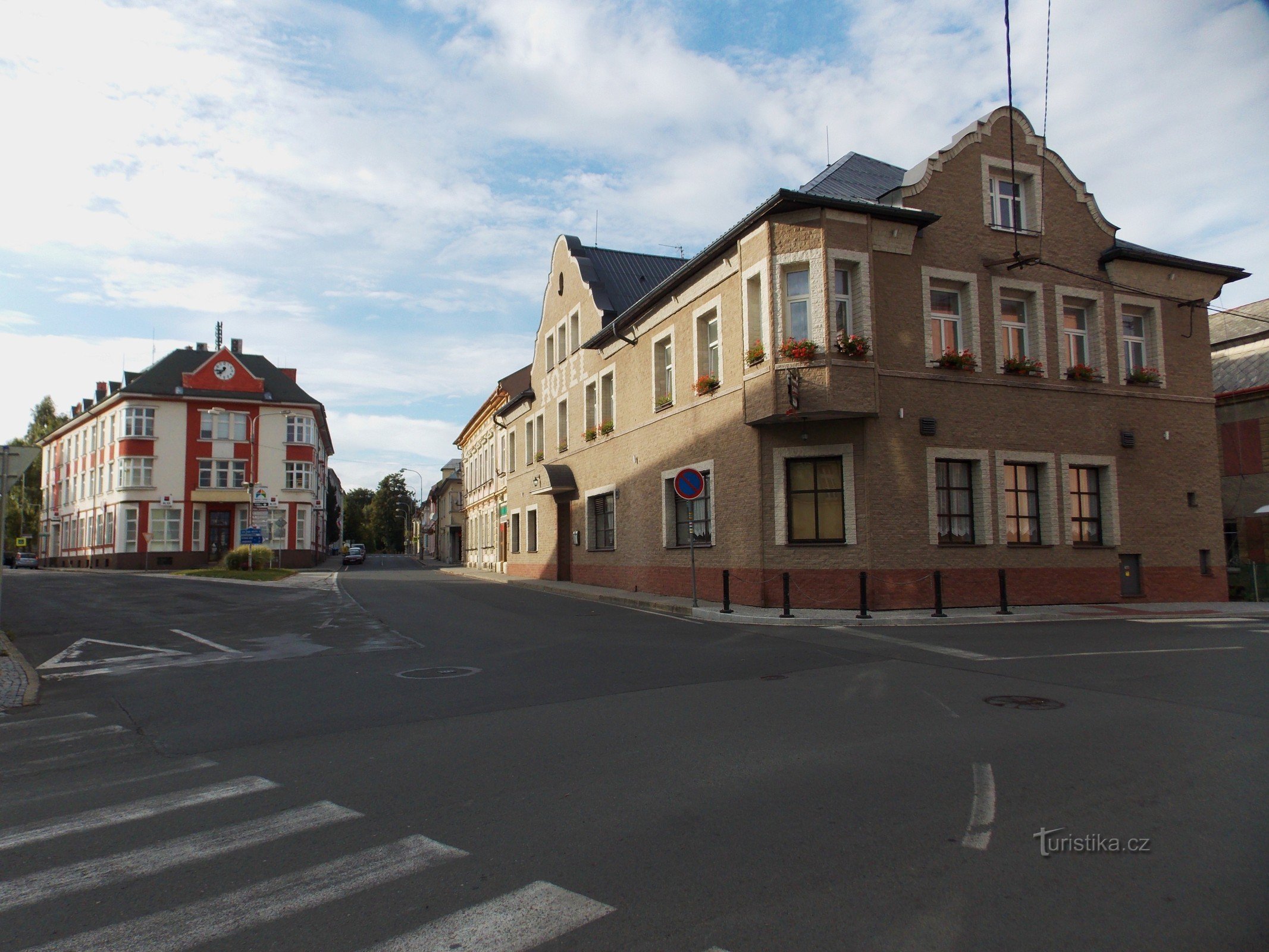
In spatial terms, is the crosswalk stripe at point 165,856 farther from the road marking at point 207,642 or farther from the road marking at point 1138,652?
the road marking at point 207,642

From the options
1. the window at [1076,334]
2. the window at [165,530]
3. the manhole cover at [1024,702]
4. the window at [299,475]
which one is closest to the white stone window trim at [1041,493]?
the window at [1076,334]

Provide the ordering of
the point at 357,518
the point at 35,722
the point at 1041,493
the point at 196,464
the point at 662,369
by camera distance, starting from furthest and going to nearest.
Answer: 1. the point at 357,518
2. the point at 196,464
3. the point at 662,369
4. the point at 1041,493
5. the point at 35,722

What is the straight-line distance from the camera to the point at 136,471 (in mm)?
51625

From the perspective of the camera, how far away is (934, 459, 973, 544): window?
18594mm

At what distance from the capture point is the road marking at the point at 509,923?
127 inches

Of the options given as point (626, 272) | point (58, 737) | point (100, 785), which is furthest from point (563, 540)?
point (100, 785)

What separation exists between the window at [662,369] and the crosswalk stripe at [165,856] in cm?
1934

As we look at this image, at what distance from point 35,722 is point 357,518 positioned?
138770 mm

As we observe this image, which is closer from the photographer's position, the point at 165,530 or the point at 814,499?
the point at 814,499

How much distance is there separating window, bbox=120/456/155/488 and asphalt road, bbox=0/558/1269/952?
155 ft

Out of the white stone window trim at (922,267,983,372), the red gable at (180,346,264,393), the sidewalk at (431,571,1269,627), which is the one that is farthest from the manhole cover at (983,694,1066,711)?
the red gable at (180,346,264,393)

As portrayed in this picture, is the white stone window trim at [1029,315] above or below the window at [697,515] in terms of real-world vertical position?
above

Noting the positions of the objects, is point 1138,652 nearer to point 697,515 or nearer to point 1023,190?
point 697,515

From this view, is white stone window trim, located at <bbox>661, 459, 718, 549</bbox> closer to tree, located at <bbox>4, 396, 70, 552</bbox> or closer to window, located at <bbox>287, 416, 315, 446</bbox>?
window, located at <bbox>287, 416, 315, 446</bbox>
